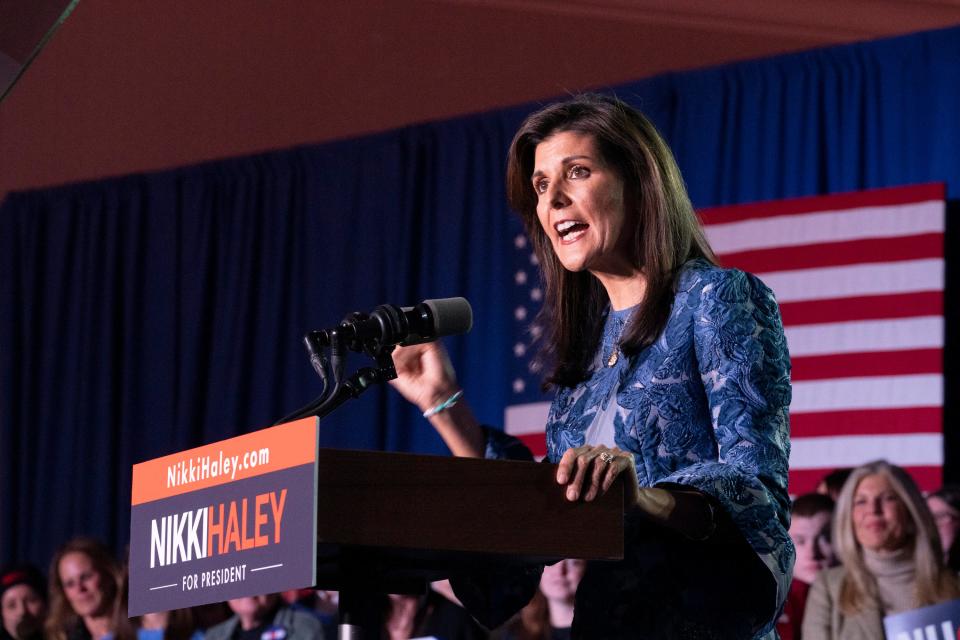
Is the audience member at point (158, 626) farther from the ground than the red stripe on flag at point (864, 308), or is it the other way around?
the red stripe on flag at point (864, 308)

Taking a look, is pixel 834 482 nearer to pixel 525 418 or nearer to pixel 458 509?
→ pixel 525 418

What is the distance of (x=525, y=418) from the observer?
6.75 meters

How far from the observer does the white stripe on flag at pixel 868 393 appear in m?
5.66

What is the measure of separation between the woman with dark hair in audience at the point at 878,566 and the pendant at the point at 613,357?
136 inches

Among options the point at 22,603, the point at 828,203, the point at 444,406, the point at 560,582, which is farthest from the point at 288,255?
the point at 444,406

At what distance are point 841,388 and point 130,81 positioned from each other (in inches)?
157

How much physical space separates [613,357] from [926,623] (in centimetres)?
344

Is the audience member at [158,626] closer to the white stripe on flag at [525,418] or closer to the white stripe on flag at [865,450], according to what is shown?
the white stripe on flag at [525,418]

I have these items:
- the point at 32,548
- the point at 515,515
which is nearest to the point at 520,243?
the point at 32,548

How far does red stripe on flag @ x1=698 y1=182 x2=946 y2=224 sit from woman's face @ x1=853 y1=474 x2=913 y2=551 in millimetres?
1203

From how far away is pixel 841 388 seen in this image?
5891 mm

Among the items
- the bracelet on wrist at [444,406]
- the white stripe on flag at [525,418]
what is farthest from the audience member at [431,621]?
the bracelet on wrist at [444,406]

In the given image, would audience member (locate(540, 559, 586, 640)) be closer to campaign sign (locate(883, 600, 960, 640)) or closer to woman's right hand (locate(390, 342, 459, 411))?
campaign sign (locate(883, 600, 960, 640))

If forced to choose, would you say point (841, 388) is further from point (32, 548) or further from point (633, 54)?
point (32, 548)
